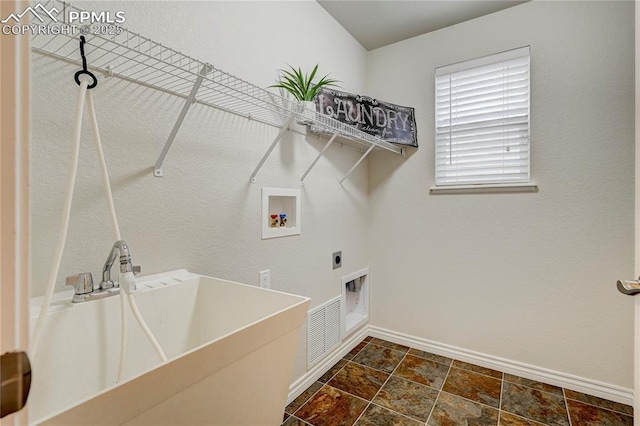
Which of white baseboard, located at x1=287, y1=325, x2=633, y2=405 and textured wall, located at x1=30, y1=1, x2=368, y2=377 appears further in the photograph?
white baseboard, located at x1=287, y1=325, x2=633, y2=405

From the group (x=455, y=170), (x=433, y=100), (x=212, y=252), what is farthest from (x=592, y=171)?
(x=212, y=252)

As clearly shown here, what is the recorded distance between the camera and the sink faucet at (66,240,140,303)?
816 millimetres

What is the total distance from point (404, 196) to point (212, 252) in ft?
5.44

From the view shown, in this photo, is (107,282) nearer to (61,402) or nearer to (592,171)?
(61,402)

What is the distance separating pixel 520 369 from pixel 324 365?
134 centimetres

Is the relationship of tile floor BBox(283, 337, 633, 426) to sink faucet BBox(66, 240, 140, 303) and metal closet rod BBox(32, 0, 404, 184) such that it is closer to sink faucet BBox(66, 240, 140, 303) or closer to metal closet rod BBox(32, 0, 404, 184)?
sink faucet BBox(66, 240, 140, 303)

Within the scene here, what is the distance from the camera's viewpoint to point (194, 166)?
1.27m

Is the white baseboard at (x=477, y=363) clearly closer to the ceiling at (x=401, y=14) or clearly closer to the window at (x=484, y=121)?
the window at (x=484, y=121)

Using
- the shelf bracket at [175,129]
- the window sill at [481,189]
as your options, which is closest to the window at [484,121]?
the window sill at [481,189]

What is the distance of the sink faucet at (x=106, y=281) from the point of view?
32.1 inches

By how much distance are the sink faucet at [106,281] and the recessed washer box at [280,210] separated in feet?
2.51

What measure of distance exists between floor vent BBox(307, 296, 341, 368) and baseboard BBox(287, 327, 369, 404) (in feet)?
0.15

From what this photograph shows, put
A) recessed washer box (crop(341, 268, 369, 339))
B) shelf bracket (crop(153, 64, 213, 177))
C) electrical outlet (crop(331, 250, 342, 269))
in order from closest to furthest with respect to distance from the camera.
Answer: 1. shelf bracket (crop(153, 64, 213, 177))
2. electrical outlet (crop(331, 250, 342, 269))
3. recessed washer box (crop(341, 268, 369, 339))

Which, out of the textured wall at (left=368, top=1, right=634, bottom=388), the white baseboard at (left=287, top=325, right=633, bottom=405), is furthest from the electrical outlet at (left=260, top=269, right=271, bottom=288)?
the textured wall at (left=368, top=1, right=634, bottom=388)
